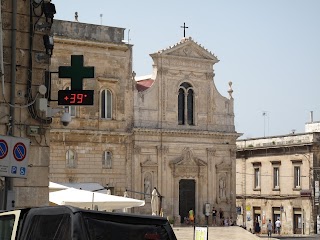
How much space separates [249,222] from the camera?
53000mm

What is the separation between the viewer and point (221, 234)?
36250mm

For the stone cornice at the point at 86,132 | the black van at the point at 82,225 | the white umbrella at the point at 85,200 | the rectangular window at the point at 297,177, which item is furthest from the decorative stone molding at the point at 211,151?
the black van at the point at 82,225

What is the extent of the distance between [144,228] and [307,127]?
58151 millimetres

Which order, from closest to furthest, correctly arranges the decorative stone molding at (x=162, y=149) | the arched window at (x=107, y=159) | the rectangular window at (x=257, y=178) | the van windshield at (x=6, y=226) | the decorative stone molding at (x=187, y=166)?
the van windshield at (x=6, y=226) → the arched window at (x=107, y=159) → the decorative stone molding at (x=162, y=149) → the decorative stone molding at (x=187, y=166) → the rectangular window at (x=257, y=178)

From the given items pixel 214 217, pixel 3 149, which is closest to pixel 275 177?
pixel 214 217

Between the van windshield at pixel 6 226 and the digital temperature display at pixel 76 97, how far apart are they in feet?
21.7

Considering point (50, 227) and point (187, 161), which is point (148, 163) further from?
point (50, 227)

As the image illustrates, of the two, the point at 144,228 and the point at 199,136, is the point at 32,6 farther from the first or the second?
the point at 199,136

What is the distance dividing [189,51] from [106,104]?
612 centimetres

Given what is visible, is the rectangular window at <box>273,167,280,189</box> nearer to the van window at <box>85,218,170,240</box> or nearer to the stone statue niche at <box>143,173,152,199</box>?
the stone statue niche at <box>143,173,152,199</box>

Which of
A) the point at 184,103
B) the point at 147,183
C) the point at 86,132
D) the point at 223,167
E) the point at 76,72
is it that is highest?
the point at 184,103

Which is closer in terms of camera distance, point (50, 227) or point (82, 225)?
point (82, 225)

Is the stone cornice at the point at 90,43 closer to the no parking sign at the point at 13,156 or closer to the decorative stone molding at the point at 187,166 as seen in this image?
the decorative stone molding at the point at 187,166

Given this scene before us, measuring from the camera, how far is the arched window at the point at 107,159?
39569 millimetres
